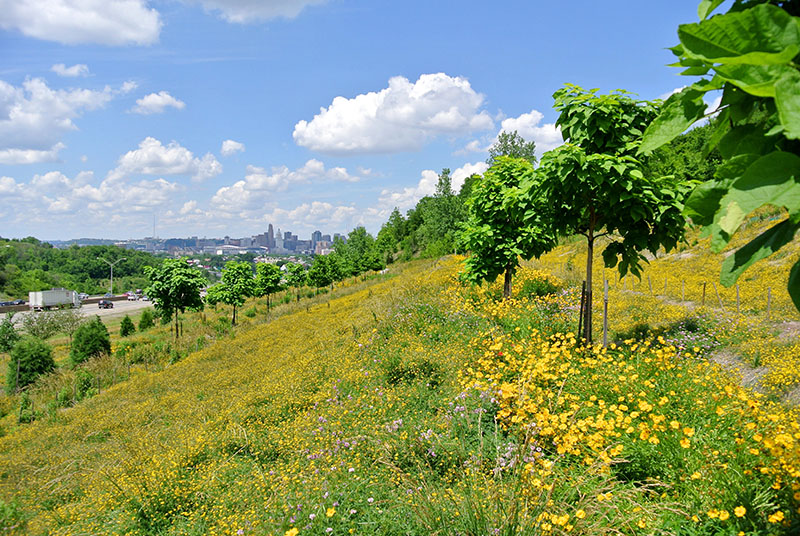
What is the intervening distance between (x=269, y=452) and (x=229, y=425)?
1584 mm

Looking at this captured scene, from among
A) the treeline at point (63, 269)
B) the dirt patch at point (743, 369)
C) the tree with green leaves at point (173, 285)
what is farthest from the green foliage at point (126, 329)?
the treeline at point (63, 269)

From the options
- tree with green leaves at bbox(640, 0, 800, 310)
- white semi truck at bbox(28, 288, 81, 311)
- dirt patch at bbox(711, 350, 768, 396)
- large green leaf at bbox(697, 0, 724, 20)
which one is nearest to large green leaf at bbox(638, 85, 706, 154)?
tree with green leaves at bbox(640, 0, 800, 310)

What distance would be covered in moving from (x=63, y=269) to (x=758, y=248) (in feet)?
512

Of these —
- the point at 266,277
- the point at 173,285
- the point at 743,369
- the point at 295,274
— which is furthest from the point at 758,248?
the point at 295,274

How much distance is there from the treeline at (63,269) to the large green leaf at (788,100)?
3971 inches

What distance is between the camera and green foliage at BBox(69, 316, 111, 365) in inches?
867

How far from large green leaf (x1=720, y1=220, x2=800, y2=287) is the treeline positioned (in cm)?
10069

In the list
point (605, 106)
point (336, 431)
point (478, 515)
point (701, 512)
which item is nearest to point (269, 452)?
point (336, 431)

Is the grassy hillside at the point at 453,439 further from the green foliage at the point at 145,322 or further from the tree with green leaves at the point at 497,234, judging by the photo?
the green foliage at the point at 145,322

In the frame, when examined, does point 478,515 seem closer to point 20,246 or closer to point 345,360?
point 345,360

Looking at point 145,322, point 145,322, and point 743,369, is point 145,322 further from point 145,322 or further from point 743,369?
point 743,369

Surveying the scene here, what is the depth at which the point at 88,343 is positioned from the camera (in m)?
22.3

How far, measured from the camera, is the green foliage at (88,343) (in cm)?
2203

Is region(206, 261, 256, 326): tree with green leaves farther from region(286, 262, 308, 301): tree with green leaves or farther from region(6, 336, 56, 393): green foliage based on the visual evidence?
region(6, 336, 56, 393): green foliage
